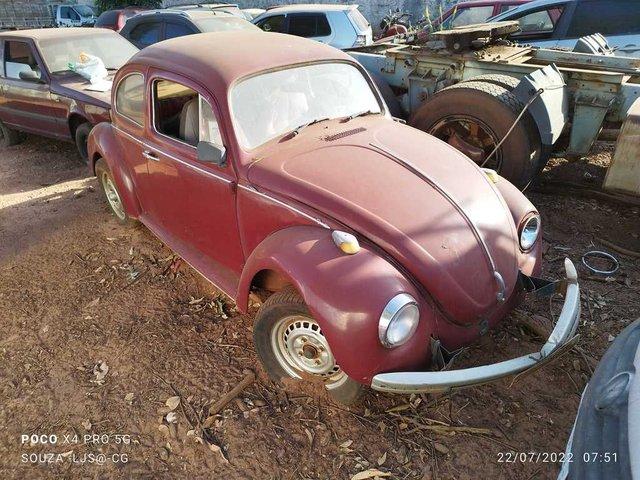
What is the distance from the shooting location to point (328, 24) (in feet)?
29.5

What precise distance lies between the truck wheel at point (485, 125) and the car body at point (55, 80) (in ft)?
13.5

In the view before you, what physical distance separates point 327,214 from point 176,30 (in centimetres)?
728

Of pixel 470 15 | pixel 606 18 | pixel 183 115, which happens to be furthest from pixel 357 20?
pixel 183 115

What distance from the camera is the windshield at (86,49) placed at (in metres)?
6.46

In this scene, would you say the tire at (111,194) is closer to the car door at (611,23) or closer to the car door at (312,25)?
the car door at (312,25)

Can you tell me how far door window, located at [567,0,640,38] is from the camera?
6836mm

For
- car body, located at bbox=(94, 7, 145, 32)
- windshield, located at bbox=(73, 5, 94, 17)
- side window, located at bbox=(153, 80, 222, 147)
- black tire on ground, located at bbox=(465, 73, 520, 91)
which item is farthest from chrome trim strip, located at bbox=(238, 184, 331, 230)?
windshield, located at bbox=(73, 5, 94, 17)

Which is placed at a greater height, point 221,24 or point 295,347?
point 221,24

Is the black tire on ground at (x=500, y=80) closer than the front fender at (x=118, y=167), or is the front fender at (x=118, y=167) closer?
the front fender at (x=118, y=167)

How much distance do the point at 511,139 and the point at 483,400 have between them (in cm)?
274

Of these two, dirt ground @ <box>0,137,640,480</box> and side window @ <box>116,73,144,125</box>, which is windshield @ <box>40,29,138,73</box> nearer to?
side window @ <box>116,73,144,125</box>

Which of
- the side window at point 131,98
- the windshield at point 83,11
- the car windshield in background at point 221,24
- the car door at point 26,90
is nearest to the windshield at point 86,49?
the car door at point 26,90

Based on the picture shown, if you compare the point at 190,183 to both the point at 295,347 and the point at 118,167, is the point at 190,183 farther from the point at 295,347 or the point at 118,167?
the point at 295,347

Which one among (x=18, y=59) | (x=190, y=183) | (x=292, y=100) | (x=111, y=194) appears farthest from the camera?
(x=18, y=59)
